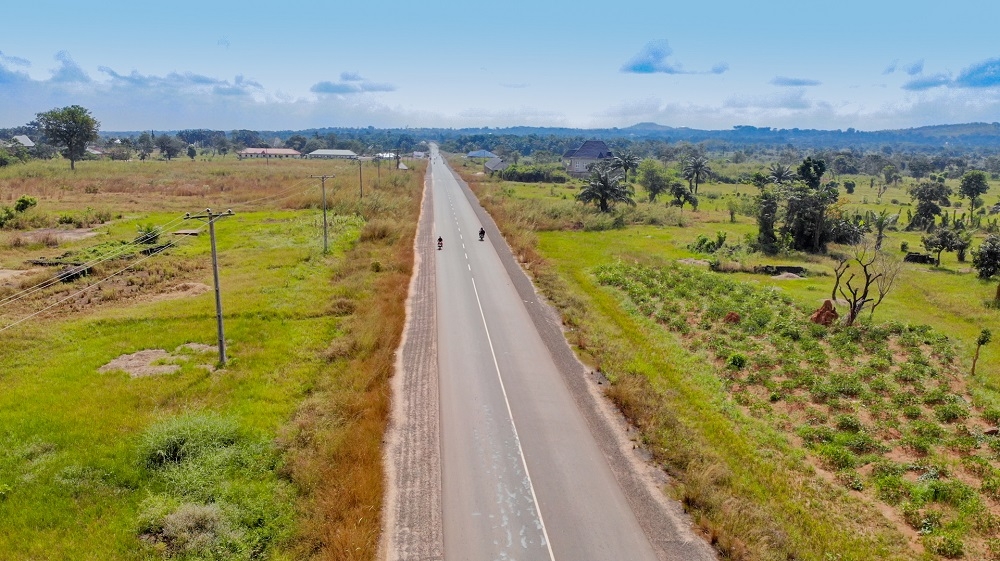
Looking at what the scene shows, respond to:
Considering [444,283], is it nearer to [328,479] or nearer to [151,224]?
[328,479]

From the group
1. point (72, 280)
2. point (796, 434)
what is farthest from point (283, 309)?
point (796, 434)

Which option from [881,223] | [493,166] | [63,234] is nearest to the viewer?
[63,234]

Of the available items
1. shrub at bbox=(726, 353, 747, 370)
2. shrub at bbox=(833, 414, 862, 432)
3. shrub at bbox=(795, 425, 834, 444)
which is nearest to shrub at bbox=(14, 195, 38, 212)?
shrub at bbox=(726, 353, 747, 370)

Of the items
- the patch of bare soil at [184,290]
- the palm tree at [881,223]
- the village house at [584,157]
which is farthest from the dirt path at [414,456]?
the village house at [584,157]

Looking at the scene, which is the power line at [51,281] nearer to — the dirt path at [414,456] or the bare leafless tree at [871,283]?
the dirt path at [414,456]

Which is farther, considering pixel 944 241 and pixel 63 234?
pixel 63 234

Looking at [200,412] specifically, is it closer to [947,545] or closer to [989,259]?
[947,545]

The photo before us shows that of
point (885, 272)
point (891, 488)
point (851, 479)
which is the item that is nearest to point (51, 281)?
Answer: point (851, 479)
